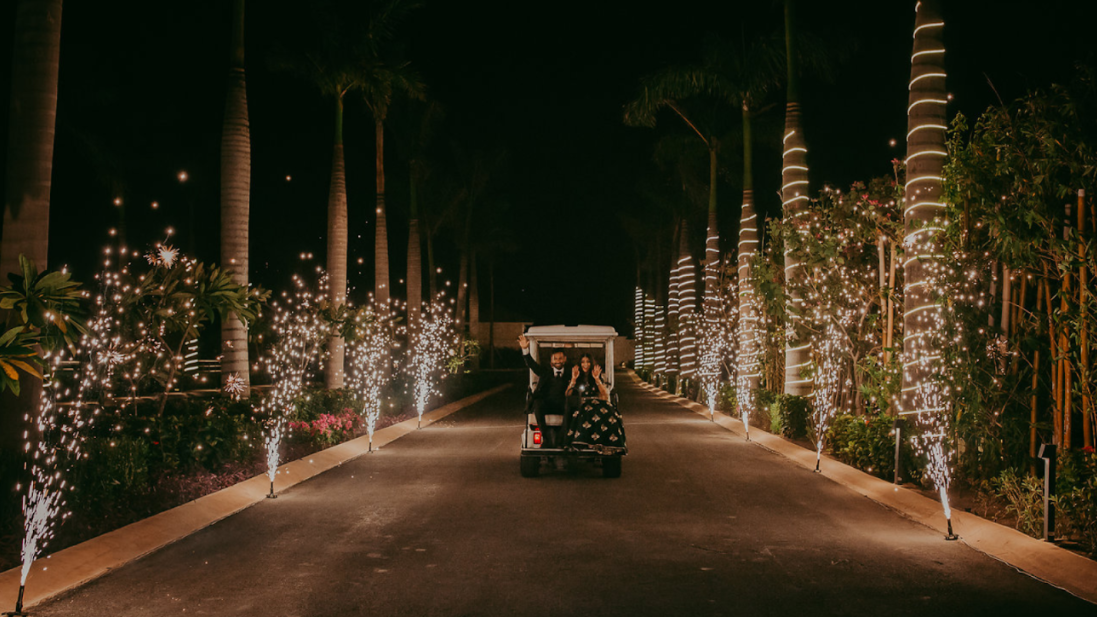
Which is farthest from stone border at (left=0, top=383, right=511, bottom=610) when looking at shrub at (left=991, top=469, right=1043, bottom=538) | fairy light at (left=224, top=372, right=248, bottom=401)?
shrub at (left=991, top=469, right=1043, bottom=538)

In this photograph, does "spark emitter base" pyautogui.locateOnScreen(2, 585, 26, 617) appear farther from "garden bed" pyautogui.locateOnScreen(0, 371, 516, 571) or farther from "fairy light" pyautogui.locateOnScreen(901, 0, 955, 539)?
"fairy light" pyautogui.locateOnScreen(901, 0, 955, 539)

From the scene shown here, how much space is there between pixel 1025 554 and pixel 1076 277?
3.44 metres

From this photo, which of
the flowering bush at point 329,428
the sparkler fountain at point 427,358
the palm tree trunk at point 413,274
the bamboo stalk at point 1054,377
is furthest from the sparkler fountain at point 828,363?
the palm tree trunk at point 413,274

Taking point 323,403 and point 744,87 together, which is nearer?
point 323,403

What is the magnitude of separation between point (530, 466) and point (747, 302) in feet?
53.2

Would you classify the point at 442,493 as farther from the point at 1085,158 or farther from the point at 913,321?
the point at 1085,158

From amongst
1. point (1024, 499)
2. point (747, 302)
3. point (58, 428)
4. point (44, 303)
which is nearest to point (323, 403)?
point (58, 428)

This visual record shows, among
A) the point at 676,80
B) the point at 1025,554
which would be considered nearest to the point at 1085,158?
the point at 1025,554

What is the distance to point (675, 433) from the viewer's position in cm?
2395

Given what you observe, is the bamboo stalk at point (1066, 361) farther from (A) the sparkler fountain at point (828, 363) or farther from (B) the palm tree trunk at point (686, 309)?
(B) the palm tree trunk at point (686, 309)

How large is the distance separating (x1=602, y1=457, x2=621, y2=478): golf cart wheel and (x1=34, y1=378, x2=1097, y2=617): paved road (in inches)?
9.6

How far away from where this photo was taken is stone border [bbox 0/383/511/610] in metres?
7.79

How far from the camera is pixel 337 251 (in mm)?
25531

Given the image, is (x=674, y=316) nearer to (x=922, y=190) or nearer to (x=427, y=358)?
(x=427, y=358)
